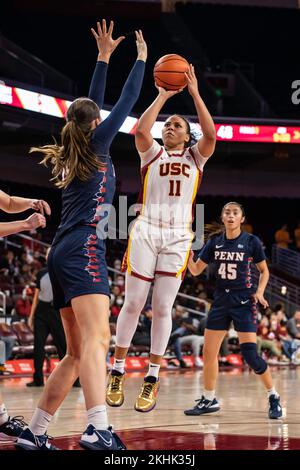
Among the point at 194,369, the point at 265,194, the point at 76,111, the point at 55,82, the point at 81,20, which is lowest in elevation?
the point at 194,369

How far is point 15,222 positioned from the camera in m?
4.94

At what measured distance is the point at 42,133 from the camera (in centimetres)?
2139

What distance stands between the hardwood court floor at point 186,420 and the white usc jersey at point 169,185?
158 cm

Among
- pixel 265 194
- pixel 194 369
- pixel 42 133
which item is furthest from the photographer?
pixel 265 194

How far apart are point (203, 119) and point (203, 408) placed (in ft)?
10.3

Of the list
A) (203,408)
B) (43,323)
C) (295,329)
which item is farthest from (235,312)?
(295,329)

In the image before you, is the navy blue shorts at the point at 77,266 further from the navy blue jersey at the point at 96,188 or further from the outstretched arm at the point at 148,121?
the outstretched arm at the point at 148,121

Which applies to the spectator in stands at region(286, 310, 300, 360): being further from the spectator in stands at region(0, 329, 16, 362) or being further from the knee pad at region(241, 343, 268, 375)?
the knee pad at region(241, 343, 268, 375)

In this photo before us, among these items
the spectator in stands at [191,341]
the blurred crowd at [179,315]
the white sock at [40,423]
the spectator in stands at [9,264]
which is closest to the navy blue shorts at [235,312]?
the white sock at [40,423]

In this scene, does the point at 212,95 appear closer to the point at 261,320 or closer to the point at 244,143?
the point at 244,143

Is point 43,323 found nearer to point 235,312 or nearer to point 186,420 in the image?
point 235,312

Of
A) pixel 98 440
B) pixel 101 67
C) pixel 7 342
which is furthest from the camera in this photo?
pixel 7 342

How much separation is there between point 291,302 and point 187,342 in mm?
8351
